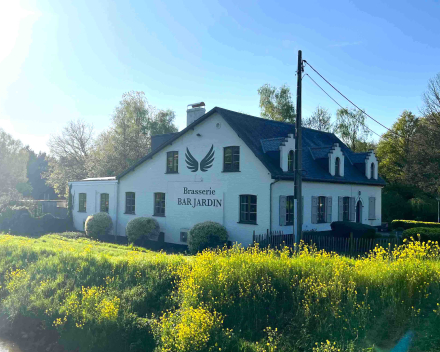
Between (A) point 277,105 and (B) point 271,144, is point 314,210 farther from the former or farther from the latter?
(A) point 277,105

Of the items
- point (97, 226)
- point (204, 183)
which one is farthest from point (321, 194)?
point (97, 226)

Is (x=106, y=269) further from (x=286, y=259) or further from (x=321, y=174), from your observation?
(x=321, y=174)

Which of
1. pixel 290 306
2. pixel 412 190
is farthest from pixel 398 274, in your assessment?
pixel 412 190

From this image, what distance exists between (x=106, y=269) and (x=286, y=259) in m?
6.22

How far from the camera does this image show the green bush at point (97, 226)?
27156 mm

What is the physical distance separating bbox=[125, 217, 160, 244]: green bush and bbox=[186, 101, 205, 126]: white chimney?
660cm

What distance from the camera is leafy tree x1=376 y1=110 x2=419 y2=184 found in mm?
38528

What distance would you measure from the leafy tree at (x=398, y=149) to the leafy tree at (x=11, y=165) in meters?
41.8

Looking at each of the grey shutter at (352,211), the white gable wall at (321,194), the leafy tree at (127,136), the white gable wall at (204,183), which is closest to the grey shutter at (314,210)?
the white gable wall at (321,194)

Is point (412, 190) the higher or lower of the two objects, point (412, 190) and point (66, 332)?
the higher

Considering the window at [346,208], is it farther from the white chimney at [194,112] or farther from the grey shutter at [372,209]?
the white chimney at [194,112]

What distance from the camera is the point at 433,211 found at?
3384 cm

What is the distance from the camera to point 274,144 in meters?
21.5

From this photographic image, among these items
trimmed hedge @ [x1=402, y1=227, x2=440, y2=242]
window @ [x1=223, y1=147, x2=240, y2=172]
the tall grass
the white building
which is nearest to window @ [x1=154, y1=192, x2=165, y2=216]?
the white building
